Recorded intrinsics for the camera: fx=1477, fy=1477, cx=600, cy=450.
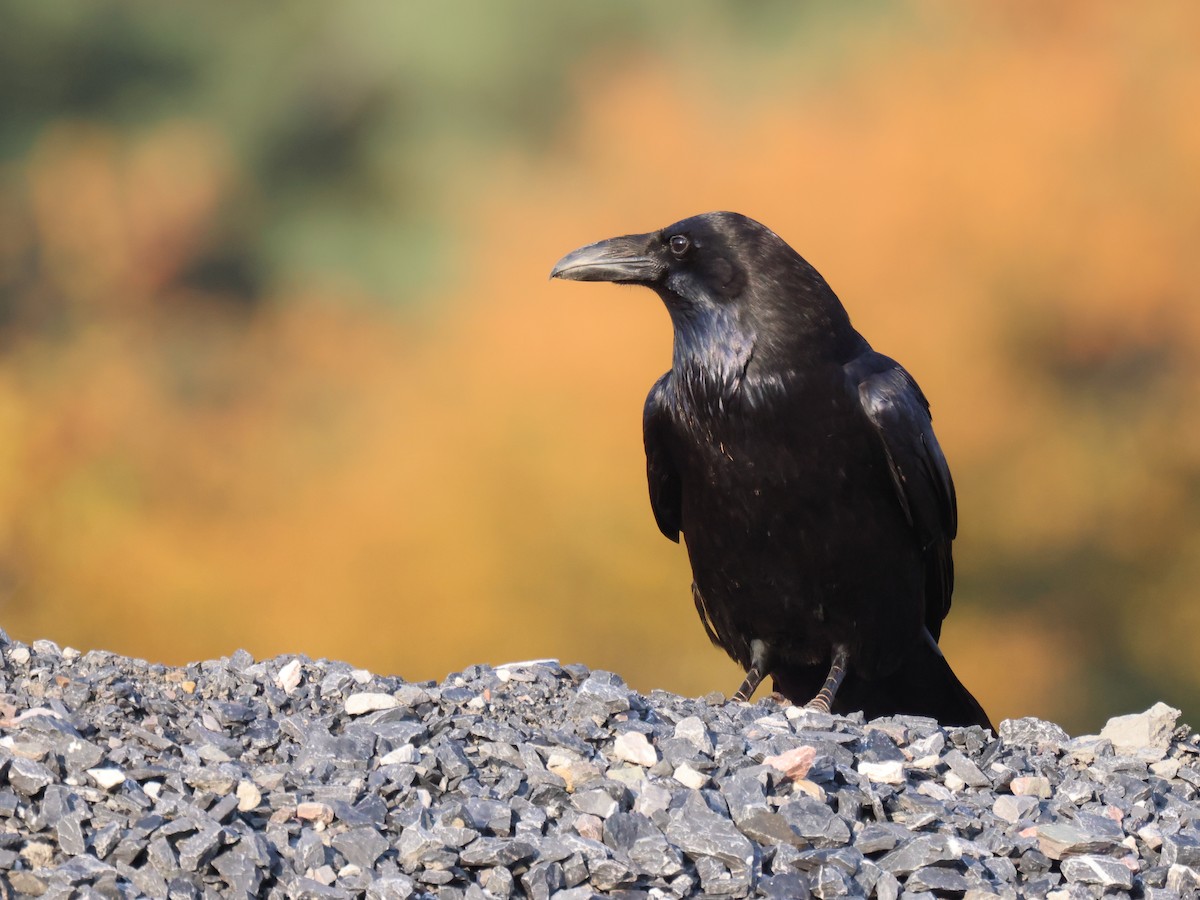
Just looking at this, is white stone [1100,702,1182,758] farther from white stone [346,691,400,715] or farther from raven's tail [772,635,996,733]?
white stone [346,691,400,715]

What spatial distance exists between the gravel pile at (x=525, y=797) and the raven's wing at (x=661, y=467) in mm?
1064

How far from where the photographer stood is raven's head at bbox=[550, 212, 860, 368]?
4652 millimetres

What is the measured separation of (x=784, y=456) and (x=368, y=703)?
150 cm

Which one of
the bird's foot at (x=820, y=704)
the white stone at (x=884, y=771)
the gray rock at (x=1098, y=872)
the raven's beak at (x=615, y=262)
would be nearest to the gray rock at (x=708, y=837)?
the white stone at (x=884, y=771)

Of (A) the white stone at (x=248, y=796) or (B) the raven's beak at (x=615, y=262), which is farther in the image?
(B) the raven's beak at (x=615, y=262)

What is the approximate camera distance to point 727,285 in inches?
187

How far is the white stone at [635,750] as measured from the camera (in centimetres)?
358

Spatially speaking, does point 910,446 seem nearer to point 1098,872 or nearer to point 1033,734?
point 1033,734

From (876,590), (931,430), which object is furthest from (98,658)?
(931,430)

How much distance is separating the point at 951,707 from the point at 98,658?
286 centimetres

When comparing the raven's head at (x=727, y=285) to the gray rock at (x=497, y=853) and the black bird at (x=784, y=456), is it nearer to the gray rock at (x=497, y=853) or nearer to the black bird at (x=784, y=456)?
the black bird at (x=784, y=456)

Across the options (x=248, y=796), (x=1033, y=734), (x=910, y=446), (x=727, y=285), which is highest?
(x=727, y=285)

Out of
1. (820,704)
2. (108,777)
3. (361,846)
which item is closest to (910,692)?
(820,704)

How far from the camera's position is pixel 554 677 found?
426cm
